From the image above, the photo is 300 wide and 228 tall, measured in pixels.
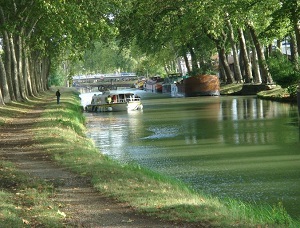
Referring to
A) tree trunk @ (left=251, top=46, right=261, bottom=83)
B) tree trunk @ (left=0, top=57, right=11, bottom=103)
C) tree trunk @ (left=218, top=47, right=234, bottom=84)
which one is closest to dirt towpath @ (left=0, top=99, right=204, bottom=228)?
tree trunk @ (left=0, top=57, right=11, bottom=103)

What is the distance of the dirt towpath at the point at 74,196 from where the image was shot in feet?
34.9

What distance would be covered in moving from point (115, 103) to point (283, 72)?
14.6 meters

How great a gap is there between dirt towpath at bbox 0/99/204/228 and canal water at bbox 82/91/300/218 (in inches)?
144

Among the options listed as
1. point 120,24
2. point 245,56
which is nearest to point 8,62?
point 120,24

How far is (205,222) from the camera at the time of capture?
10.4m

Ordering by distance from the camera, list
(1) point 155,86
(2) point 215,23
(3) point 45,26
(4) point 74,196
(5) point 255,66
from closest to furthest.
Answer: (4) point 74,196 → (3) point 45,26 → (2) point 215,23 → (5) point 255,66 → (1) point 155,86

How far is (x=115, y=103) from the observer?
5744cm

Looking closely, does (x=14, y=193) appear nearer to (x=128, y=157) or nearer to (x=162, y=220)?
(x=162, y=220)

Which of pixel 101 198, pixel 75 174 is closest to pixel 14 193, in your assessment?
pixel 101 198

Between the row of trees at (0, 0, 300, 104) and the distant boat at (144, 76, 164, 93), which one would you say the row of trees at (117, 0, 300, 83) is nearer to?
the row of trees at (0, 0, 300, 104)

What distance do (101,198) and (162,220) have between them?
243 cm

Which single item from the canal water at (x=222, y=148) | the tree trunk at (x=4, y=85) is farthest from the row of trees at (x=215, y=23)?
the tree trunk at (x=4, y=85)

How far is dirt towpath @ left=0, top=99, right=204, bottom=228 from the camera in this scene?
34.9ft

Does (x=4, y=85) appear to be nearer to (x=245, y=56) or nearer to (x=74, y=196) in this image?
(x=74, y=196)
